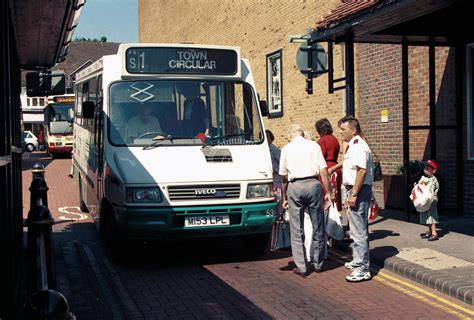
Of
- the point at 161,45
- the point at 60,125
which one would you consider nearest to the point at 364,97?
the point at 161,45

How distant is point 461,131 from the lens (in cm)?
1146

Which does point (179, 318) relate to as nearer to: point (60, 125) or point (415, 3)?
point (415, 3)

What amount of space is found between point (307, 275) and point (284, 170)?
1312 millimetres

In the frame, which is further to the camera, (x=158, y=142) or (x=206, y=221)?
(x=158, y=142)

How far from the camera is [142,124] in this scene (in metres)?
8.52

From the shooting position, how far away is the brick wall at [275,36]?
16.1 m

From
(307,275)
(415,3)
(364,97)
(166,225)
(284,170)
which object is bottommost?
(307,275)

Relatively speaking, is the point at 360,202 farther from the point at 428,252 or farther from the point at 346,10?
the point at 346,10

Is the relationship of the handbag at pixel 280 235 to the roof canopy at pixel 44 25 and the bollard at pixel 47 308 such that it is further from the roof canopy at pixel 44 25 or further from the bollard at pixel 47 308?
the bollard at pixel 47 308

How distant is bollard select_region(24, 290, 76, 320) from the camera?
231 cm

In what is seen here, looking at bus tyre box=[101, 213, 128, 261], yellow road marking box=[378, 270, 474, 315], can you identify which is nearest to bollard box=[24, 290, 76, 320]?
yellow road marking box=[378, 270, 474, 315]

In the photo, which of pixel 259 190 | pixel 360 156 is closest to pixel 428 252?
pixel 360 156

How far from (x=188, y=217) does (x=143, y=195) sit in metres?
0.62

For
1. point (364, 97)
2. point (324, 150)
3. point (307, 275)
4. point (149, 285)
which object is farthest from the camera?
point (364, 97)
